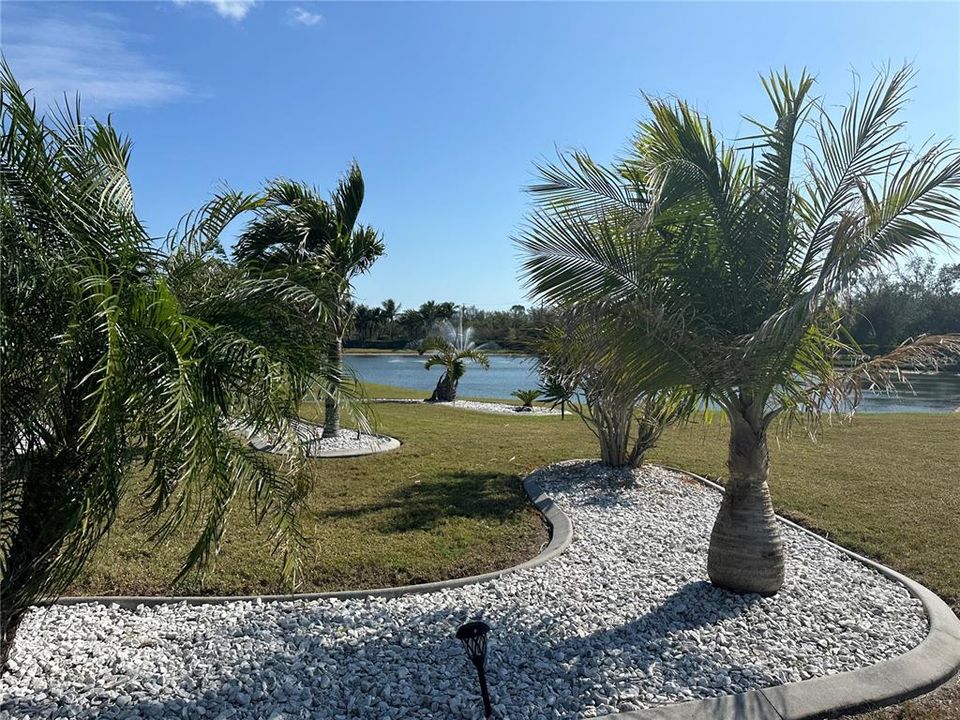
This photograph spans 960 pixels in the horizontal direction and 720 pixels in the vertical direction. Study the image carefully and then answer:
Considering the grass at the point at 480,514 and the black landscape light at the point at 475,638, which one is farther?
the grass at the point at 480,514

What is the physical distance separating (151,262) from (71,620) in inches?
100

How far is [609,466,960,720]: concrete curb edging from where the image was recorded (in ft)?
10.6

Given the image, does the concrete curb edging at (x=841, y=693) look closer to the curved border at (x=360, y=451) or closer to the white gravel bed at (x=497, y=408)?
the curved border at (x=360, y=451)

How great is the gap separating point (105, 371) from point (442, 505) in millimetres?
5186

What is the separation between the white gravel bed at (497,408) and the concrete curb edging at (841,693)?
47.1 ft

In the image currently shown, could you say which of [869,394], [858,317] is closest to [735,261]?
[858,317]

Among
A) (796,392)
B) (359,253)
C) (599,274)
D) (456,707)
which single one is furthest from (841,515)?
(359,253)

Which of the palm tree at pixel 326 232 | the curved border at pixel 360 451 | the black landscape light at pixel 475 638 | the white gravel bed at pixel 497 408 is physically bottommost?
the white gravel bed at pixel 497 408

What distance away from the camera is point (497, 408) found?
19188 mm

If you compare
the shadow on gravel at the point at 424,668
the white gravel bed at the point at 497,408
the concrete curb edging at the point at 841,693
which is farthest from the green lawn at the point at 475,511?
the white gravel bed at the point at 497,408

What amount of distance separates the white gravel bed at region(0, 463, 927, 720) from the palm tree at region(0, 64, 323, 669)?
2.16ft

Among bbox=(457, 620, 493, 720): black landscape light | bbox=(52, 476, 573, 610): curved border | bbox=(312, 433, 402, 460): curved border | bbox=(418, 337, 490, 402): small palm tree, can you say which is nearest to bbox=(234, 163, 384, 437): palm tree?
bbox=(312, 433, 402, 460): curved border

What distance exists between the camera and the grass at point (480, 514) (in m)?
5.00

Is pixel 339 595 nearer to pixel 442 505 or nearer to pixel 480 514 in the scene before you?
pixel 480 514
